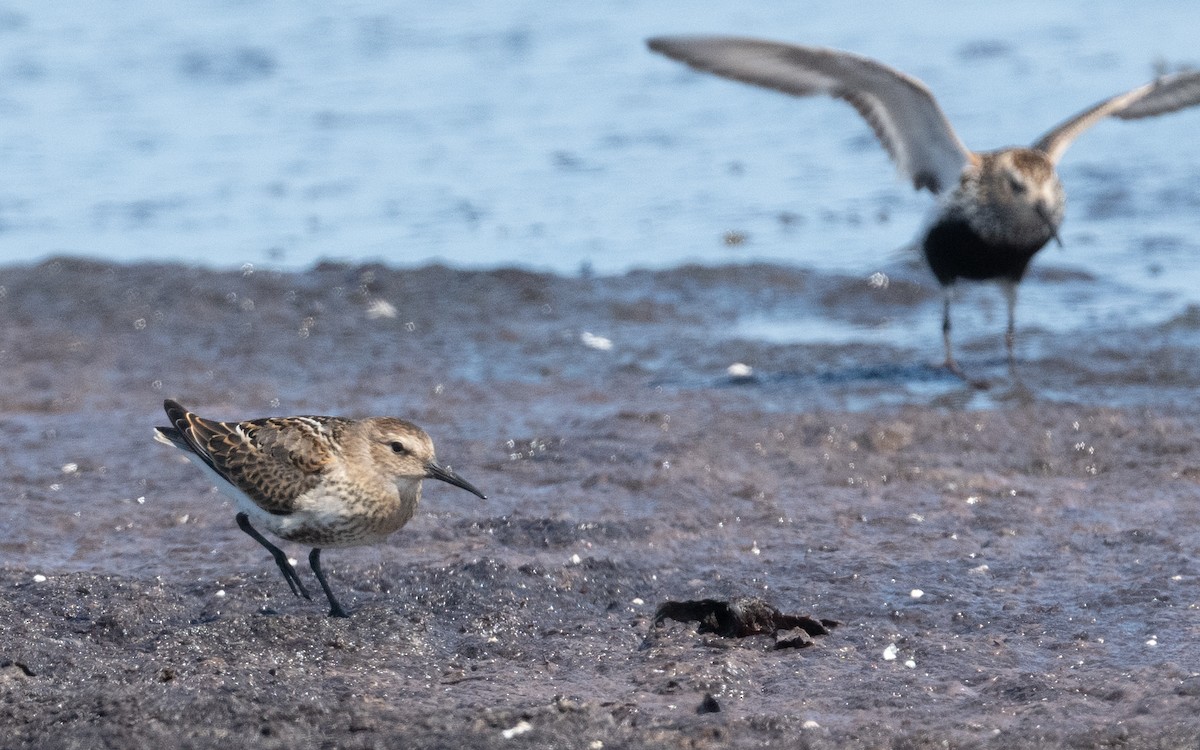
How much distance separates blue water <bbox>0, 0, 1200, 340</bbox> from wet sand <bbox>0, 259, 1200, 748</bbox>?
0.95 m

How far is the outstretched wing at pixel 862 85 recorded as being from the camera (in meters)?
8.80

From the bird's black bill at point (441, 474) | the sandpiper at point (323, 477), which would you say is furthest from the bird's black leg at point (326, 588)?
the bird's black bill at point (441, 474)

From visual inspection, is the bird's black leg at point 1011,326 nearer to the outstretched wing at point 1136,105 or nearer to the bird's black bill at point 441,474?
the outstretched wing at point 1136,105

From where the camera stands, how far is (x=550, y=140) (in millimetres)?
14148

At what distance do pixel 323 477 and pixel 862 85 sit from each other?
16.0 ft

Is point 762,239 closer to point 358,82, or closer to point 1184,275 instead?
point 1184,275

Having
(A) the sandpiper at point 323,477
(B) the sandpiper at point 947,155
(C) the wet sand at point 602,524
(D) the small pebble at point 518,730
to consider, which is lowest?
(C) the wet sand at point 602,524

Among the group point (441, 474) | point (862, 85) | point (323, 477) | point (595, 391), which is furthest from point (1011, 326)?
point (323, 477)

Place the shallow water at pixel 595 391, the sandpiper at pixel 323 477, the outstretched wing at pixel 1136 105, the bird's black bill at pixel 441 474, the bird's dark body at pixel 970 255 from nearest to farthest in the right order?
1. the shallow water at pixel 595 391
2. the sandpiper at pixel 323 477
3. the bird's black bill at pixel 441 474
4. the bird's dark body at pixel 970 255
5. the outstretched wing at pixel 1136 105

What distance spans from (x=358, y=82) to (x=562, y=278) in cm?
672

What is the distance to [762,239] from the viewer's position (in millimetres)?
11586

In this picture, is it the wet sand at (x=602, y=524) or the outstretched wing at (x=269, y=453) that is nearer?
the wet sand at (x=602, y=524)

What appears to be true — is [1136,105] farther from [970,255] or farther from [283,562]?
[283,562]

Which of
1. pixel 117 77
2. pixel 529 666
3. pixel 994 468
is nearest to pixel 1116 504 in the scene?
pixel 994 468
